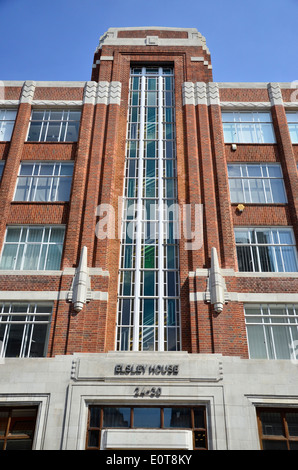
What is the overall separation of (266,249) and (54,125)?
13804 millimetres

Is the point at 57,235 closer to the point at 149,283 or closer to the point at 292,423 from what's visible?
the point at 149,283

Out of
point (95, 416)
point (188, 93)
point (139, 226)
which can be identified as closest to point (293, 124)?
point (188, 93)

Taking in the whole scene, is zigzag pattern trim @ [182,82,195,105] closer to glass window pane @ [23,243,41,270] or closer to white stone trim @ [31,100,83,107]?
white stone trim @ [31,100,83,107]

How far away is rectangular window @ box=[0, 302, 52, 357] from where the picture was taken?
17.0 meters

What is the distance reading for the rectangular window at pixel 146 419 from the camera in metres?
14.8

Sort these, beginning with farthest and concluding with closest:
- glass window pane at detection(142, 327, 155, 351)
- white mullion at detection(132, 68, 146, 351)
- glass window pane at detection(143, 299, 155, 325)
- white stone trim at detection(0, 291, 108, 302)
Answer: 1. glass window pane at detection(143, 299, 155, 325)
2. white mullion at detection(132, 68, 146, 351)
3. white stone trim at detection(0, 291, 108, 302)
4. glass window pane at detection(142, 327, 155, 351)

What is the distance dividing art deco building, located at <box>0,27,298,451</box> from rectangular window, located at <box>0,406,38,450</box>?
7 cm

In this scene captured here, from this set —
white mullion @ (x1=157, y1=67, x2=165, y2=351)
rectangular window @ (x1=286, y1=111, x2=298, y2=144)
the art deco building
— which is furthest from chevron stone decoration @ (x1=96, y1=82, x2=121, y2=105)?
rectangular window @ (x1=286, y1=111, x2=298, y2=144)

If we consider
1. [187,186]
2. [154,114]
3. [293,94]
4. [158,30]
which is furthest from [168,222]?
[158,30]

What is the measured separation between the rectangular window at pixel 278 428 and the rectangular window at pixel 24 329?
351 inches

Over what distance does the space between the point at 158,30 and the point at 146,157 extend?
10333mm

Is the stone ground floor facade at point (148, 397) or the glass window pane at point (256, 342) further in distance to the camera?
the glass window pane at point (256, 342)

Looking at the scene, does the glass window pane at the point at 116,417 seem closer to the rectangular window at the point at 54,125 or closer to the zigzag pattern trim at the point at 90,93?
the rectangular window at the point at 54,125

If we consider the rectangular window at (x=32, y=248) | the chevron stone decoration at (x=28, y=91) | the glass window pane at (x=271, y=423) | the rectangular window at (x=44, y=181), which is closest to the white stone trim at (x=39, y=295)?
the rectangular window at (x=32, y=248)
